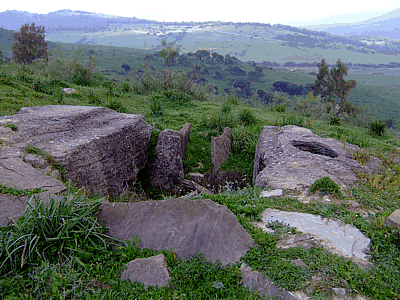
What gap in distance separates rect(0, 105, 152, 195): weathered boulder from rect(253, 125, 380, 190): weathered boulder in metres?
3.08

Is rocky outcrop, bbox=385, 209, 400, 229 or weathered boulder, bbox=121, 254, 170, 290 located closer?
weathered boulder, bbox=121, 254, 170, 290

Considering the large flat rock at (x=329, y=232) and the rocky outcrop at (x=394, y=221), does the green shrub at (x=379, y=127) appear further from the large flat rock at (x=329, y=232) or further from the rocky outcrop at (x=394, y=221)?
the large flat rock at (x=329, y=232)

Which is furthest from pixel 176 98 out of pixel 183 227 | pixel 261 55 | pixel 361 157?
pixel 261 55

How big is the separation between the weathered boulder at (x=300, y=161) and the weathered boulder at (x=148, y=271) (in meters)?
2.80

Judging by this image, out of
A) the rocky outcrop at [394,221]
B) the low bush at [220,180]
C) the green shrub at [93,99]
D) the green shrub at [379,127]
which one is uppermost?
the green shrub at [93,99]

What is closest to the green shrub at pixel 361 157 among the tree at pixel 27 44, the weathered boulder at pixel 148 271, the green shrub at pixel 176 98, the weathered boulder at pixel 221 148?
the weathered boulder at pixel 221 148

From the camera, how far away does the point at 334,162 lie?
5.80 m

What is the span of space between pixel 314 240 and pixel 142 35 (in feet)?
664

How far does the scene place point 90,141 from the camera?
5328mm

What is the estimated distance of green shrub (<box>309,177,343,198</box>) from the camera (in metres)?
4.36

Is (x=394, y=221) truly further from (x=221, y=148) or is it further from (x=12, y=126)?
(x=12, y=126)

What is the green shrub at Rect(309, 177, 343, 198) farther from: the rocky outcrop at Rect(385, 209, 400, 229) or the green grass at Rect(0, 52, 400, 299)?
the rocky outcrop at Rect(385, 209, 400, 229)

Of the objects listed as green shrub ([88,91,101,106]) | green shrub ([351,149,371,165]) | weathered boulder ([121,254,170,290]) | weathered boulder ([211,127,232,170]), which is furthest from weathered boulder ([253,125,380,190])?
green shrub ([88,91,101,106])

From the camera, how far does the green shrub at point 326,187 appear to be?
14.3 ft
